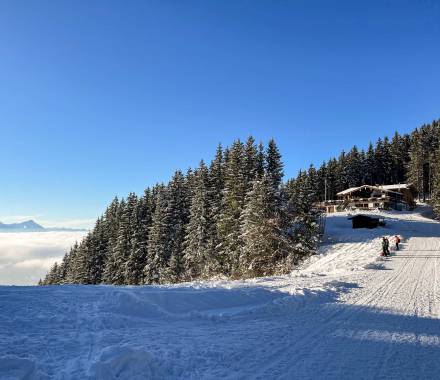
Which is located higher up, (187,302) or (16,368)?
(16,368)

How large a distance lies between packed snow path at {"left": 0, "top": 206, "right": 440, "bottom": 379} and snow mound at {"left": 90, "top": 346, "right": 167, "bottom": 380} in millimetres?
20

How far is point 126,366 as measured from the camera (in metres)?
6.73

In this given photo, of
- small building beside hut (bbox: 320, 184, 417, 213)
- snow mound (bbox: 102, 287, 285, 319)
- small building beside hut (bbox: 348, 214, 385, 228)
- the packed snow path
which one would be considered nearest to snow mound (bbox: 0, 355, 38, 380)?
the packed snow path

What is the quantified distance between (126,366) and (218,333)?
346cm

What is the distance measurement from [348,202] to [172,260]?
40895mm

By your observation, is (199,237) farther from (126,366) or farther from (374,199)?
(126,366)

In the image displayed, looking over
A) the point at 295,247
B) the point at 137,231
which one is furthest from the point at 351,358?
the point at 137,231

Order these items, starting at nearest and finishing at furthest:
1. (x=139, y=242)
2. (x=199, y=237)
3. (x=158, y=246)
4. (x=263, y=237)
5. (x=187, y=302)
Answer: (x=187, y=302), (x=263, y=237), (x=199, y=237), (x=158, y=246), (x=139, y=242)

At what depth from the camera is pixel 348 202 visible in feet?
242

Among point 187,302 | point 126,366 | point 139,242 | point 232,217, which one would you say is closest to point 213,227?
point 232,217

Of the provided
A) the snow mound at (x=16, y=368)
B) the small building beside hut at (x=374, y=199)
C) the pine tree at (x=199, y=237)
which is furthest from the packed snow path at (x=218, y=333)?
the small building beside hut at (x=374, y=199)

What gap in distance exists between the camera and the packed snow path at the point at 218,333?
276 inches

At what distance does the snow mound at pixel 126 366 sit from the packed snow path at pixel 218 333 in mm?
20

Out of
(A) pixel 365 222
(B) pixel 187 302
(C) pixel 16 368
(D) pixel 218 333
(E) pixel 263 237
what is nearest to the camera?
(C) pixel 16 368
